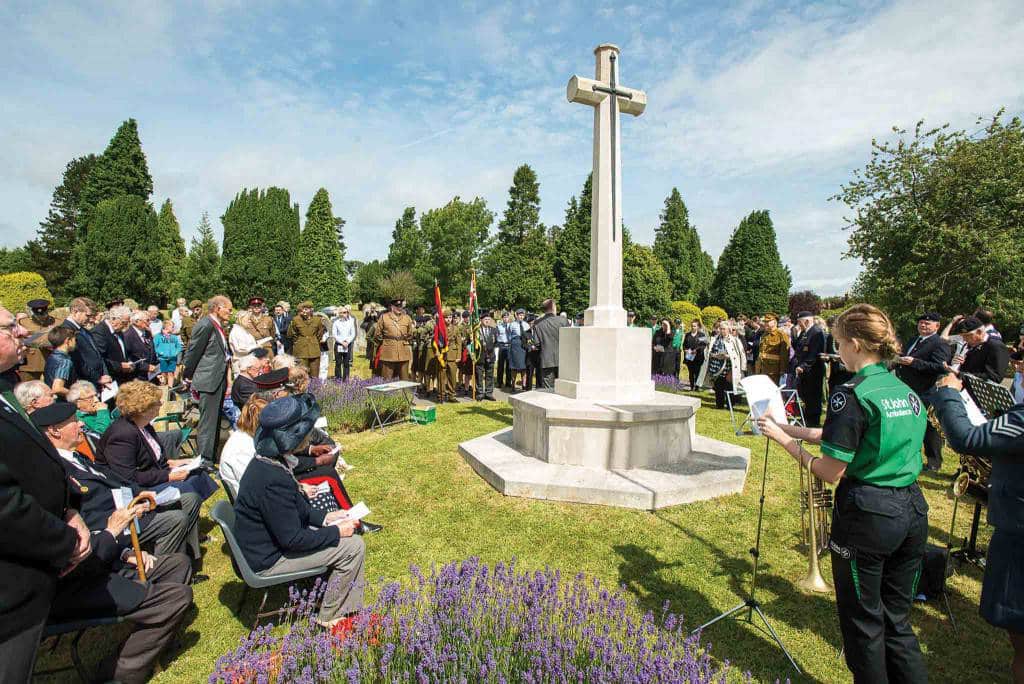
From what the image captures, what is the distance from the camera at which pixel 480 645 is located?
2.39m

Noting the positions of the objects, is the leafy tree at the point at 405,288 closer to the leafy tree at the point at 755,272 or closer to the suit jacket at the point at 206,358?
the leafy tree at the point at 755,272

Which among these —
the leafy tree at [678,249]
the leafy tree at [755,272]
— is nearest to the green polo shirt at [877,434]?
the leafy tree at [755,272]

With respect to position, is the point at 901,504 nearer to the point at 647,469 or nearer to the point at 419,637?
the point at 419,637

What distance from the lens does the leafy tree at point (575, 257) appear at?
43812mm

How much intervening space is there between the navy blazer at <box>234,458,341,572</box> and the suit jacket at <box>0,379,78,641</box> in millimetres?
1010

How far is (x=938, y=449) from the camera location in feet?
22.3

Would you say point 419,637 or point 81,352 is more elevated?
point 81,352

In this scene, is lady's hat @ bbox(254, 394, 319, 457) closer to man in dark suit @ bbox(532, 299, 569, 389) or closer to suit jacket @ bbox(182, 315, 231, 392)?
suit jacket @ bbox(182, 315, 231, 392)

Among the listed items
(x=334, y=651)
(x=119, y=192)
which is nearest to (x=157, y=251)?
(x=119, y=192)

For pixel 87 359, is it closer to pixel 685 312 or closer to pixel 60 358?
pixel 60 358

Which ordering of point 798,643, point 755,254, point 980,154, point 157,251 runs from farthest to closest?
point 755,254
point 157,251
point 980,154
point 798,643

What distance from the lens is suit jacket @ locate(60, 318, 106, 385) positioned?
22.7 ft

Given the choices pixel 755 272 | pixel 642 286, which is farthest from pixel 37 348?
pixel 755 272

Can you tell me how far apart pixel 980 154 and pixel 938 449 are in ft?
57.6
